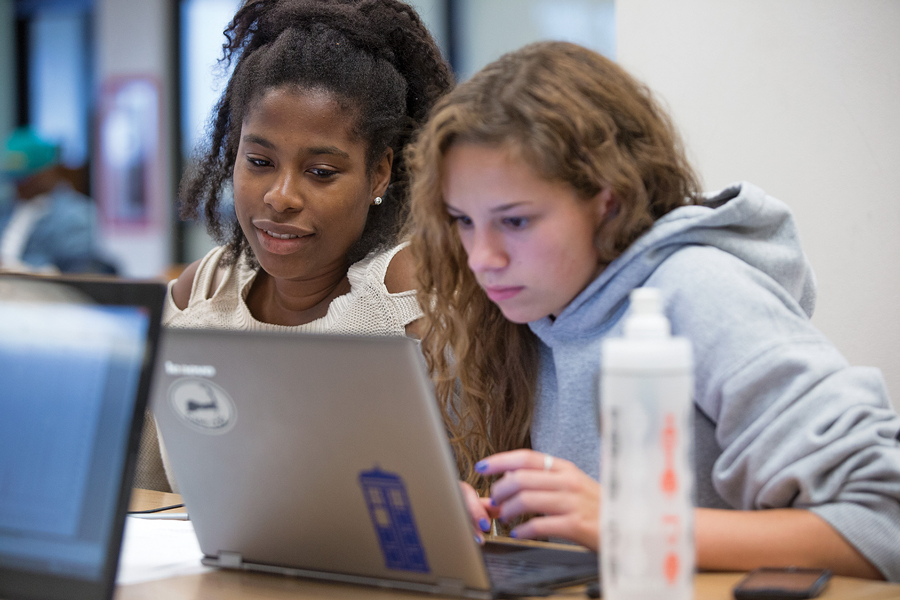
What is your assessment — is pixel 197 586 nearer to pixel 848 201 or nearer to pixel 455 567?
pixel 455 567

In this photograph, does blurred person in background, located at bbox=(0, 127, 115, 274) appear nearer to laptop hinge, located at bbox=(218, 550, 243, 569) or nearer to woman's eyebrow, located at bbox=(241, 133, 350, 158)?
woman's eyebrow, located at bbox=(241, 133, 350, 158)

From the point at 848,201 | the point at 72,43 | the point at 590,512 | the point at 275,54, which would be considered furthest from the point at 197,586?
Answer: the point at 72,43

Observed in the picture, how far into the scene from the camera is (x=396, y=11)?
1663mm

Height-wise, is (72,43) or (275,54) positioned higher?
(275,54)

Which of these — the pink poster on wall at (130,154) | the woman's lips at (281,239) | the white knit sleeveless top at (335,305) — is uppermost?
the woman's lips at (281,239)

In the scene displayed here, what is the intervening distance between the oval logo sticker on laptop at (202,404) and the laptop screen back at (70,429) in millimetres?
108

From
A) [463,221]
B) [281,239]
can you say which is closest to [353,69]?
[281,239]

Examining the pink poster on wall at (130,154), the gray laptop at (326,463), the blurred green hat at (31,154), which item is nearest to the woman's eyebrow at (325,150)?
the gray laptop at (326,463)

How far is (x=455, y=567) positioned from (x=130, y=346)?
301 mm

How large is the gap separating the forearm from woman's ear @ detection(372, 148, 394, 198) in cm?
94

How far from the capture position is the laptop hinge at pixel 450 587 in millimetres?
753

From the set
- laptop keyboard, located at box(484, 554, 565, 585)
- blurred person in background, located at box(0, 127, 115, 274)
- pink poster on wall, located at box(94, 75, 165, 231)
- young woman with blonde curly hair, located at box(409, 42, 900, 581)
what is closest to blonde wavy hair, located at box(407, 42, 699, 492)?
young woman with blonde curly hair, located at box(409, 42, 900, 581)

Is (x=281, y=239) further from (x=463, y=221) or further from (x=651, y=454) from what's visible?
(x=651, y=454)

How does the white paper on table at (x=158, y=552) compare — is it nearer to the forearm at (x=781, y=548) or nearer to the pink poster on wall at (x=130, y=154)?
the forearm at (x=781, y=548)
